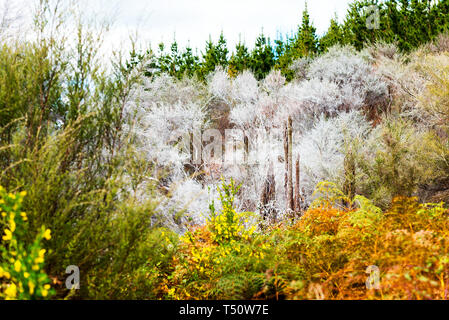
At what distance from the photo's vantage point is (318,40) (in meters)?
21.8

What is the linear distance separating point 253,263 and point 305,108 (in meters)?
13.3

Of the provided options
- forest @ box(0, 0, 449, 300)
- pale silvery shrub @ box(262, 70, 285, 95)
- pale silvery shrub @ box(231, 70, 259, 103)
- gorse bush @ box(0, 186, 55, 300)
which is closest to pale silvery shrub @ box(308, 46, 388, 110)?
pale silvery shrub @ box(262, 70, 285, 95)

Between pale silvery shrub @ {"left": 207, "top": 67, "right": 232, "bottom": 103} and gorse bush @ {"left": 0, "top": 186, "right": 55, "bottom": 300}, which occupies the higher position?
pale silvery shrub @ {"left": 207, "top": 67, "right": 232, "bottom": 103}

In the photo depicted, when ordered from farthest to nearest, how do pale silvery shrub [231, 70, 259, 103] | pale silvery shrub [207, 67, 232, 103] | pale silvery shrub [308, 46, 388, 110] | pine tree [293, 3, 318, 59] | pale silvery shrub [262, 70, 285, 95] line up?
pine tree [293, 3, 318, 59] < pale silvery shrub [207, 67, 232, 103] < pale silvery shrub [231, 70, 259, 103] < pale silvery shrub [262, 70, 285, 95] < pale silvery shrub [308, 46, 388, 110]

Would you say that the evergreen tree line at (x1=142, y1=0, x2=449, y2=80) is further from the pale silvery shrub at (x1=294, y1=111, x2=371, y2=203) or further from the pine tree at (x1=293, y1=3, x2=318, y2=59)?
the pale silvery shrub at (x1=294, y1=111, x2=371, y2=203)

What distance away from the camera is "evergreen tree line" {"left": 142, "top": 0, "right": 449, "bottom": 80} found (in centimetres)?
1664

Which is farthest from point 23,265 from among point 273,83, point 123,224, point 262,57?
point 262,57

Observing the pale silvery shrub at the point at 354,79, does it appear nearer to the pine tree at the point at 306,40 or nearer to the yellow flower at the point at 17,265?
the pine tree at the point at 306,40

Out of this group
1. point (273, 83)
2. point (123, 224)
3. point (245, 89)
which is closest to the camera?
point (123, 224)

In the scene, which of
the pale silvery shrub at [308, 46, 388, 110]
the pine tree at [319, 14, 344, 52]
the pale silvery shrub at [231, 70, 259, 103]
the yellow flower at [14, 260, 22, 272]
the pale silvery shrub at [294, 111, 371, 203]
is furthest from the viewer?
the pine tree at [319, 14, 344, 52]

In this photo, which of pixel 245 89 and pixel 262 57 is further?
pixel 262 57

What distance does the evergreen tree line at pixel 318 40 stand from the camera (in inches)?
655

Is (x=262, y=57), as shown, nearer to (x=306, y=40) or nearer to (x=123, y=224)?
(x=306, y=40)

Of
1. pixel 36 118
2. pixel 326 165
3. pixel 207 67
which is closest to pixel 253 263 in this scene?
pixel 36 118
